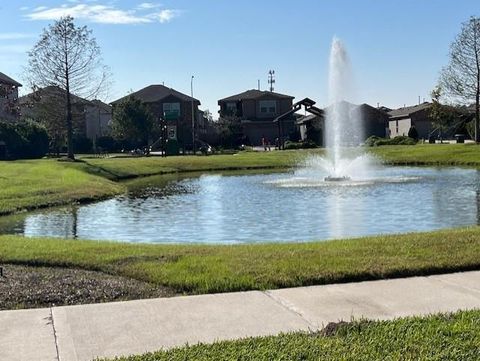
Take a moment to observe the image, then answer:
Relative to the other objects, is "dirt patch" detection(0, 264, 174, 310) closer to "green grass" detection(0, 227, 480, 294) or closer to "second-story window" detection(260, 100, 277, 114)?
"green grass" detection(0, 227, 480, 294)

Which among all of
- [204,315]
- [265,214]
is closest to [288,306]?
[204,315]

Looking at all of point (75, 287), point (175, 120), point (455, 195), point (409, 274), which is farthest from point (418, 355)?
point (175, 120)

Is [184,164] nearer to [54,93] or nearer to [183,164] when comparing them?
[183,164]

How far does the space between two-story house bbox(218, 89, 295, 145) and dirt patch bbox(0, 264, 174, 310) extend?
81.0 m

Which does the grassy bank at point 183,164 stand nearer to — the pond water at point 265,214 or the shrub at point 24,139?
the shrub at point 24,139

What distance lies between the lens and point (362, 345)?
545 cm

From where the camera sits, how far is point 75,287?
8.09 meters

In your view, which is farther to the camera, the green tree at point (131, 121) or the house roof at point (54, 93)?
the green tree at point (131, 121)

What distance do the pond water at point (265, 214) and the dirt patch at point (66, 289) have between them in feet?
18.2

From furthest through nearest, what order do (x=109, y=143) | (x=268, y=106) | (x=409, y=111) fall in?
(x=409, y=111), (x=268, y=106), (x=109, y=143)

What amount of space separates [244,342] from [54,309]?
7.91 ft

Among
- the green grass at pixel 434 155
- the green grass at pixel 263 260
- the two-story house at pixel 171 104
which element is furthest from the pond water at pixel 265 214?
the two-story house at pixel 171 104

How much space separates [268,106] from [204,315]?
88.0m

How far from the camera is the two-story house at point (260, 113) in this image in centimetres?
9181
